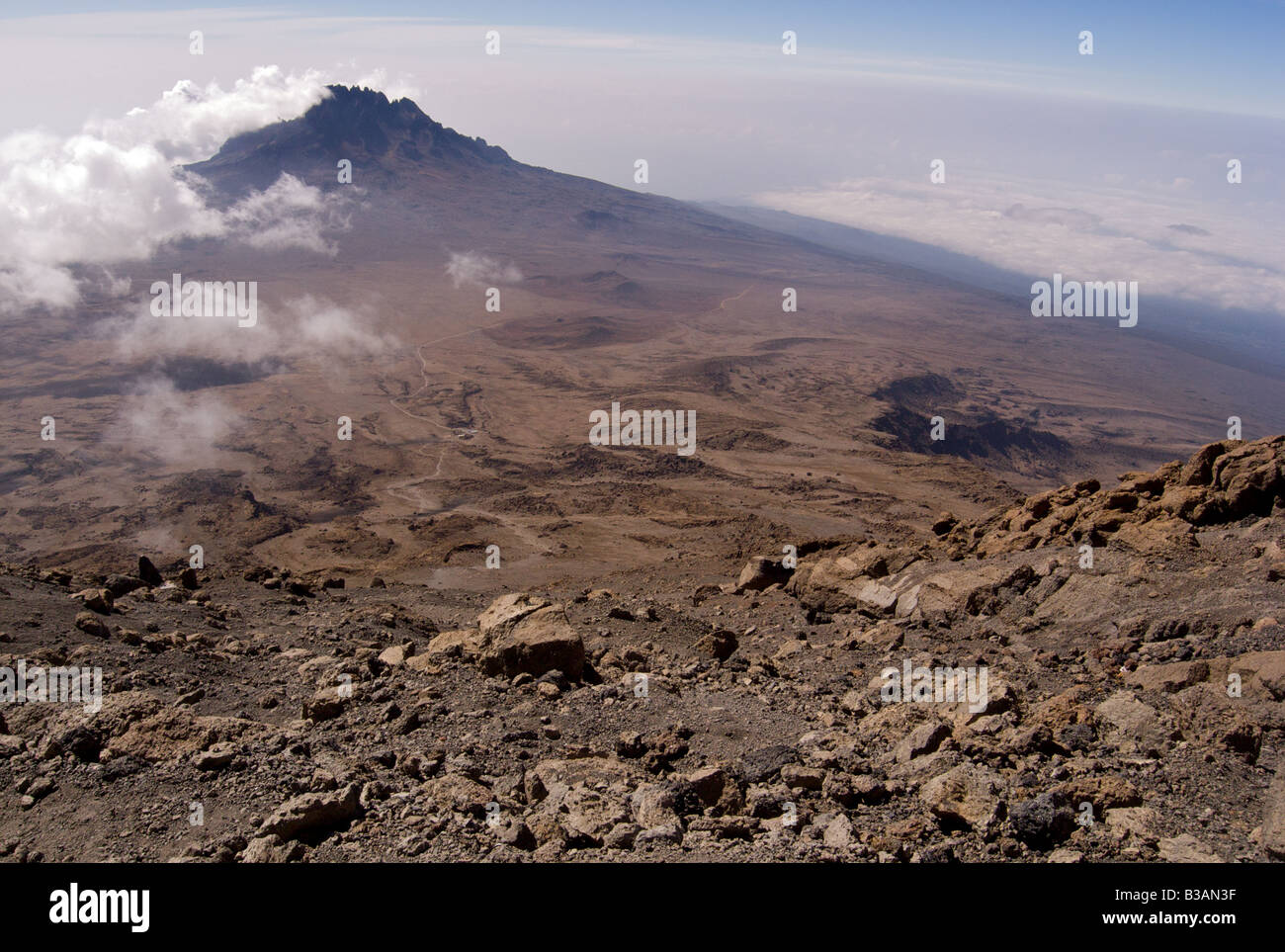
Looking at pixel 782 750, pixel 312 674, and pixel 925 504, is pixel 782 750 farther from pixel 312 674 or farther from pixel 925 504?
pixel 925 504

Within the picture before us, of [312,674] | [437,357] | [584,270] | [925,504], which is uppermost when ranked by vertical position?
[584,270]

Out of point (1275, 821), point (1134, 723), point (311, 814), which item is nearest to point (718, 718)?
point (1134, 723)

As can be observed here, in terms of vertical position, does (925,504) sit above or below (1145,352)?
below

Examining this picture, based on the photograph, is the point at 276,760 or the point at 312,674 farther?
the point at 312,674

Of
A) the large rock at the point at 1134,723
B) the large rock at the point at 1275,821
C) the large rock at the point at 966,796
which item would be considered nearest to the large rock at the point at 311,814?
the large rock at the point at 966,796

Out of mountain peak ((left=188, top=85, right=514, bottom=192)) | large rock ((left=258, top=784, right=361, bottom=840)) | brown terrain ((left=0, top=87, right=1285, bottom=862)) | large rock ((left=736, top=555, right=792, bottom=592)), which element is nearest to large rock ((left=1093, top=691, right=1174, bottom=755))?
brown terrain ((left=0, top=87, right=1285, bottom=862))

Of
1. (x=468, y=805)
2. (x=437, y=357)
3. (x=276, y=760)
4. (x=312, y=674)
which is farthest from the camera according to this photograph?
(x=437, y=357)

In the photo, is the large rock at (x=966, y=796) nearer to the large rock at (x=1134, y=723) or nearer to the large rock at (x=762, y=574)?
the large rock at (x=1134, y=723)

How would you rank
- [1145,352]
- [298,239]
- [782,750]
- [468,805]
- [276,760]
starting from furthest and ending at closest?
1. [1145,352]
2. [298,239]
3. [782,750]
4. [276,760]
5. [468,805]

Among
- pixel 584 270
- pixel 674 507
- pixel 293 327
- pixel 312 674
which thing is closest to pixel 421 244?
pixel 584 270
